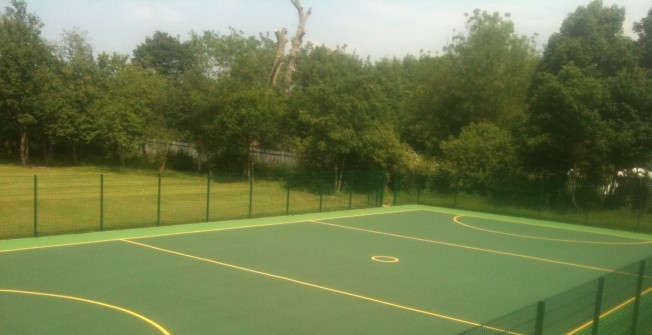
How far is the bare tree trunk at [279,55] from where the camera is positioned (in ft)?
150

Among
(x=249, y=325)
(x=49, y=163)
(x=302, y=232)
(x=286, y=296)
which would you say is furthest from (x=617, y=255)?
(x=49, y=163)

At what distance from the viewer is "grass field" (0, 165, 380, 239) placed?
19.9m

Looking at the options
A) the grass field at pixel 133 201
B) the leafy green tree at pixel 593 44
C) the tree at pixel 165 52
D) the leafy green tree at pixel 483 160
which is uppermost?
the tree at pixel 165 52

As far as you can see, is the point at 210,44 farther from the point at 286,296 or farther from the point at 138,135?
the point at 286,296

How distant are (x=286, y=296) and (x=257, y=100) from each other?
23775 mm

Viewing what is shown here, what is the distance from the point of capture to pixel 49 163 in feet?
148

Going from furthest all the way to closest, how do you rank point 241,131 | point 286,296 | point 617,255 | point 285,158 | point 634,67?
point 285,158 → point 241,131 → point 634,67 → point 617,255 → point 286,296

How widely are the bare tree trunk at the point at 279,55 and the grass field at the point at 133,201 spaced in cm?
1129

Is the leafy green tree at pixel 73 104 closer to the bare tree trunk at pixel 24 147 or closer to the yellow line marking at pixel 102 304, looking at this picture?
the bare tree trunk at pixel 24 147

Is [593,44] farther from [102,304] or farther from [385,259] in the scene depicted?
[102,304]

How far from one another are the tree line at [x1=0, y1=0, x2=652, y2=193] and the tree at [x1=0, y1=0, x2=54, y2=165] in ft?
0.32

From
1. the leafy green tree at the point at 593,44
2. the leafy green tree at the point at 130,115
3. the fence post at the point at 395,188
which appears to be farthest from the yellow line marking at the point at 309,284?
the leafy green tree at the point at 130,115

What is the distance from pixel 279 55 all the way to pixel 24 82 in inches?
712

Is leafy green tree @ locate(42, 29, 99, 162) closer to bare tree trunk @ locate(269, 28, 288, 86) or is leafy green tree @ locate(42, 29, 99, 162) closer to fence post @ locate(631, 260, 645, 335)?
bare tree trunk @ locate(269, 28, 288, 86)
